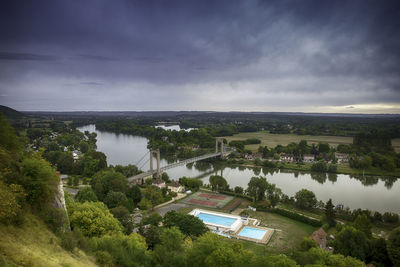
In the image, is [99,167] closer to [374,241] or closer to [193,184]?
[193,184]

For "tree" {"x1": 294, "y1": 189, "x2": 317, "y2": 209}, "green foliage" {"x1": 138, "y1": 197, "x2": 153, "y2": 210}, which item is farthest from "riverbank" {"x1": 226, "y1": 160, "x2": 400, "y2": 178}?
"green foliage" {"x1": 138, "y1": 197, "x2": 153, "y2": 210}

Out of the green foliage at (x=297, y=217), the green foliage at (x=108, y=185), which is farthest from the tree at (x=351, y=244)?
the green foliage at (x=108, y=185)

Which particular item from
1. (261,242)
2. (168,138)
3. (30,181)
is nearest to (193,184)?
(261,242)

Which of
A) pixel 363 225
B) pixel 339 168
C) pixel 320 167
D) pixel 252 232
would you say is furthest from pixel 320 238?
pixel 339 168

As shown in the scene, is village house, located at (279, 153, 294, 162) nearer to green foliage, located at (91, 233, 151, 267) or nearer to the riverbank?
the riverbank

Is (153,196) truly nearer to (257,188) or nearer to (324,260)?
(257,188)
